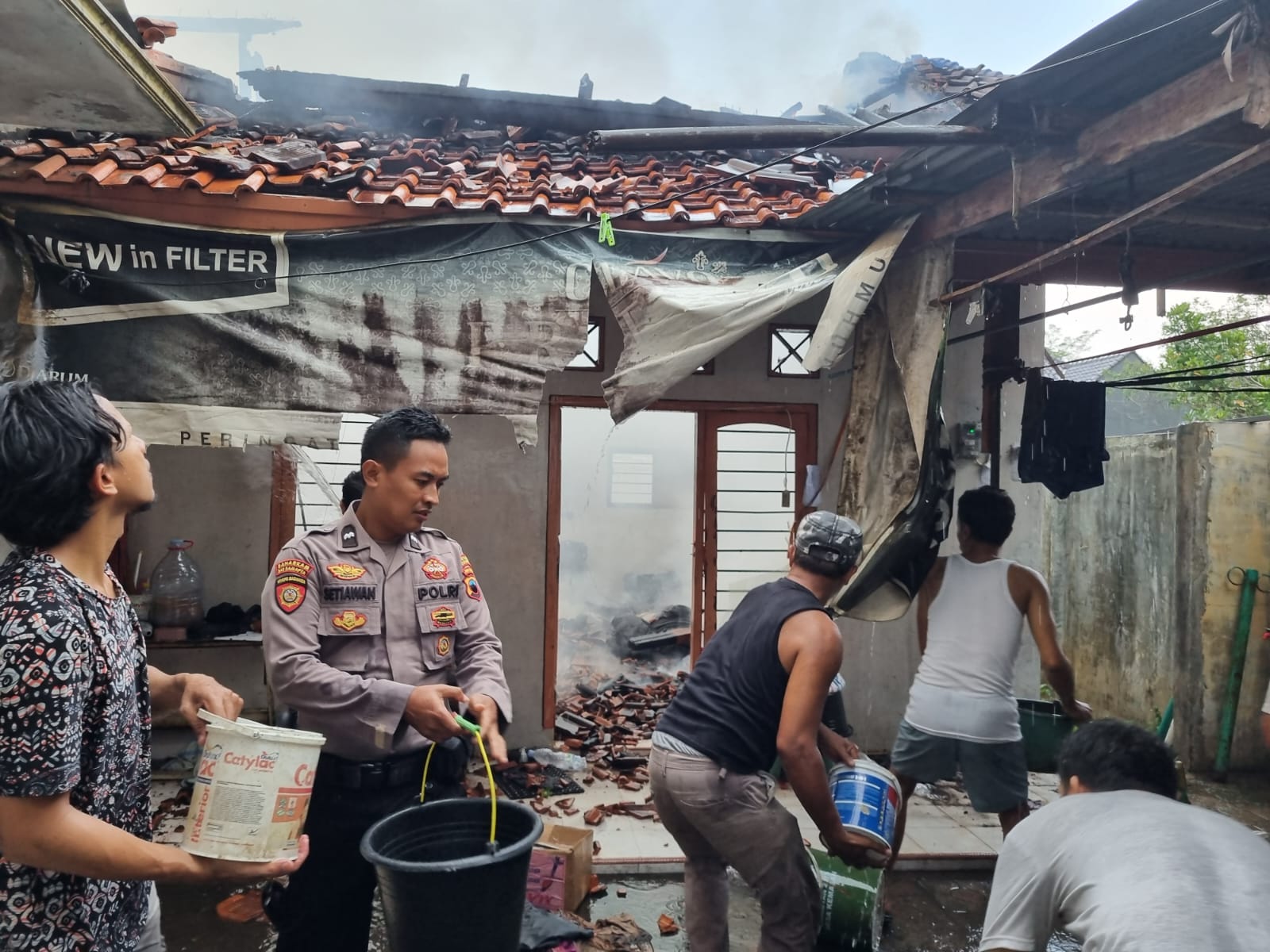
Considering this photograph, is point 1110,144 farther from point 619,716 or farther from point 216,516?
point 216,516

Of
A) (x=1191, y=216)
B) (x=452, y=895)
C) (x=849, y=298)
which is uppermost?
(x=1191, y=216)

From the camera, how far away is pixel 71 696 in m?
1.55

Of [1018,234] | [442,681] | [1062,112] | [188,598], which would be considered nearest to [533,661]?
[188,598]

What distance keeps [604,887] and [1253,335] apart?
16.0 m

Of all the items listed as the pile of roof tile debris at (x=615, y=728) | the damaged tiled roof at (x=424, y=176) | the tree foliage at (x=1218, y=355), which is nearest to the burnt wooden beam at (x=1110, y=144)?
the damaged tiled roof at (x=424, y=176)

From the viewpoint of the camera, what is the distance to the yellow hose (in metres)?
2.23

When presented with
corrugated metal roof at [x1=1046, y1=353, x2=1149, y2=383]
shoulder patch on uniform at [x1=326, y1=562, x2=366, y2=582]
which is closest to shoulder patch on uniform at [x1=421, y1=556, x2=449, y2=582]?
shoulder patch on uniform at [x1=326, y1=562, x2=366, y2=582]

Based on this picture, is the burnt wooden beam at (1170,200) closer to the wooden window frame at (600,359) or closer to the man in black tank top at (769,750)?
the man in black tank top at (769,750)

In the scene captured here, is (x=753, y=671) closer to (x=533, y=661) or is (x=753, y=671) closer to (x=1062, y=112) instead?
(x=1062, y=112)

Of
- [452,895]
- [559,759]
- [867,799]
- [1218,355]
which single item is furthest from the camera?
[1218,355]

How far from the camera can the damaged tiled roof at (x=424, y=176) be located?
5129 mm

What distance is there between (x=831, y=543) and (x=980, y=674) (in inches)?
71.2

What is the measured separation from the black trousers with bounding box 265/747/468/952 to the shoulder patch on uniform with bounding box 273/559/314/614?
60 cm

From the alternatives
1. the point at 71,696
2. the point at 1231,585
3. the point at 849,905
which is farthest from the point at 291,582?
the point at 1231,585
